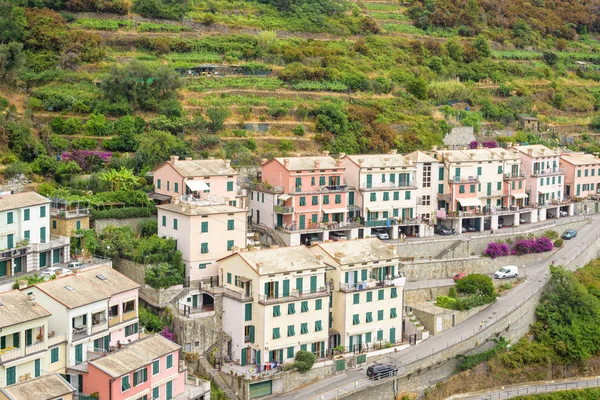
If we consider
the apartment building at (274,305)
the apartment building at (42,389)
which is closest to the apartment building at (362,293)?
the apartment building at (274,305)

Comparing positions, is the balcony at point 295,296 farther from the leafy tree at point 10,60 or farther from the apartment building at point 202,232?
the leafy tree at point 10,60

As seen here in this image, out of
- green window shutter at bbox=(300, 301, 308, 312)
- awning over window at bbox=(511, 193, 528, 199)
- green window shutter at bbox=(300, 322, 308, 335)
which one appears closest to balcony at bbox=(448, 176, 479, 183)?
awning over window at bbox=(511, 193, 528, 199)

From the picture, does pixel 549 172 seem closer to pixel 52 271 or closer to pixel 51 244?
pixel 51 244

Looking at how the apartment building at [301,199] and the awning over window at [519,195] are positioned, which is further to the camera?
the awning over window at [519,195]

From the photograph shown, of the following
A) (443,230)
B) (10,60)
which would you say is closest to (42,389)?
(443,230)

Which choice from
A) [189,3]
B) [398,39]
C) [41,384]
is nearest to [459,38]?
[398,39]

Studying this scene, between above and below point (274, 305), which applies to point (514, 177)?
above

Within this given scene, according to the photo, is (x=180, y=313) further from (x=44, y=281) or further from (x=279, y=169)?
(x=279, y=169)
